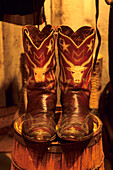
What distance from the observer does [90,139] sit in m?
0.71

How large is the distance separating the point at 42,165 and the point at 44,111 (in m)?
0.20

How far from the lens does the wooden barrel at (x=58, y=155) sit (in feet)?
2.23

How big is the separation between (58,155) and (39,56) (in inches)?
15.3

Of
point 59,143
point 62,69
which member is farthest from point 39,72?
point 59,143

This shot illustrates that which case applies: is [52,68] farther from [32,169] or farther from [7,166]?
[7,166]

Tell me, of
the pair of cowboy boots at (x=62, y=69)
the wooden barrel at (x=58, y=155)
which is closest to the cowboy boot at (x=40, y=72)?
the pair of cowboy boots at (x=62, y=69)

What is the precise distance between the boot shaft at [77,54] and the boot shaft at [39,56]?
0.06 meters

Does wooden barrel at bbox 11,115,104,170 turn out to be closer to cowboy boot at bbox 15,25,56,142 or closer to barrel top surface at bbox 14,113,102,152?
barrel top surface at bbox 14,113,102,152

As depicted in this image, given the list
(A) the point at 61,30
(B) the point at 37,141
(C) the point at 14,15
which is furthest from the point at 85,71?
(C) the point at 14,15

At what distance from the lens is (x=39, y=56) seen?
80cm

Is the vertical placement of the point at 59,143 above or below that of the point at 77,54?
below

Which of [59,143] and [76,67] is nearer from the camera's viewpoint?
[59,143]

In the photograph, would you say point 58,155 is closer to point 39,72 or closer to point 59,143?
point 59,143

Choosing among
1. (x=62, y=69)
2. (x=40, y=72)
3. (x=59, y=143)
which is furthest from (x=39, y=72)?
(x=59, y=143)
